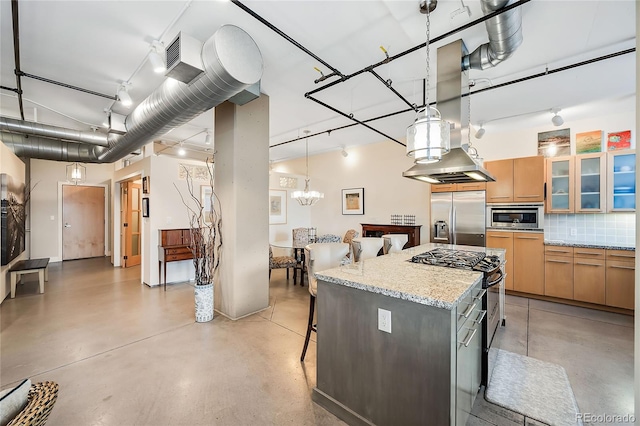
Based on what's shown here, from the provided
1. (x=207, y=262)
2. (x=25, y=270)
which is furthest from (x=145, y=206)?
(x=207, y=262)

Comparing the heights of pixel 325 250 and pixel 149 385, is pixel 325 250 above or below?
above

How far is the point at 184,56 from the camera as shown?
2.28 m

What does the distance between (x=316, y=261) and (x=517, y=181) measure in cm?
422

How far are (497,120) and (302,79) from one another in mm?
3671

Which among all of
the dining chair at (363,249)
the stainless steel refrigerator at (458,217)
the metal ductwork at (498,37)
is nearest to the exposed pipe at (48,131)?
the dining chair at (363,249)

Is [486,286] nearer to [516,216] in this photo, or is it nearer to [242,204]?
[242,204]

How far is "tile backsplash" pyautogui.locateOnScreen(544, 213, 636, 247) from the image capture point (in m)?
4.17

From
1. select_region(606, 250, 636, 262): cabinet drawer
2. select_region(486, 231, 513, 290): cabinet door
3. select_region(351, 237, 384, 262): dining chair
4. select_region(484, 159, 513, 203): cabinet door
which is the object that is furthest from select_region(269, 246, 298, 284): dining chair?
select_region(606, 250, 636, 262): cabinet drawer

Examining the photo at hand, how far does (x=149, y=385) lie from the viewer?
7.25 ft

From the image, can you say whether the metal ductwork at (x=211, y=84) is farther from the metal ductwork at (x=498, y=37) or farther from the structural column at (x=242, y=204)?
the metal ductwork at (x=498, y=37)

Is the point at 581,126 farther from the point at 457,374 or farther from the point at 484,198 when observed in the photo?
the point at 457,374

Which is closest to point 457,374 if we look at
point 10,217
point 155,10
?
point 155,10

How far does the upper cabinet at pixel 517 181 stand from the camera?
4.46 meters

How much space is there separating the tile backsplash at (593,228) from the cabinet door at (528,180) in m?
0.69
